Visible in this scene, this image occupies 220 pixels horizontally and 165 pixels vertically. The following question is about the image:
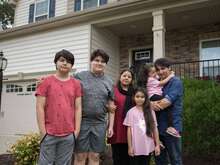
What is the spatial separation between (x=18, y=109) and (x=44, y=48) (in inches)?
106

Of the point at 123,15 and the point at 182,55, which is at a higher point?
the point at 123,15

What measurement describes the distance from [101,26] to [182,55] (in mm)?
2847

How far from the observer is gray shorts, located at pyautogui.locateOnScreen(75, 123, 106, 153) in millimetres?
3760

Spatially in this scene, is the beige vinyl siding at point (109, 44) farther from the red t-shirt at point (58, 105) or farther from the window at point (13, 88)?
the red t-shirt at point (58, 105)

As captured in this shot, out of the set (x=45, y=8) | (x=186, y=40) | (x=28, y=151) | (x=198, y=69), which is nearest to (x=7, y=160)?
(x=28, y=151)

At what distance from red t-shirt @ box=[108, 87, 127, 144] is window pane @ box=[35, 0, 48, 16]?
37.8ft

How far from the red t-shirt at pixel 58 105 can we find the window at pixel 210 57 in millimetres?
7402

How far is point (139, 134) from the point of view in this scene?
3.93 metres

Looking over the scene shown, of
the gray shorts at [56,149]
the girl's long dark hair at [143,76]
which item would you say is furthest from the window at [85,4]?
the gray shorts at [56,149]

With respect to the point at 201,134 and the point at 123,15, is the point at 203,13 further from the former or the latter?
the point at 201,134

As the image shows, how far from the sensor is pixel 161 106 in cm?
399

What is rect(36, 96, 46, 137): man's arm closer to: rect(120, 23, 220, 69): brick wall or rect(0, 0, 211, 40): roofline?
rect(0, 0, 211, 40): roofline

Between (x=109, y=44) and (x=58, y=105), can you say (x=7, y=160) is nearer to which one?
(x=58, y=105)

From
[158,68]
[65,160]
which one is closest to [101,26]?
[158,68]
